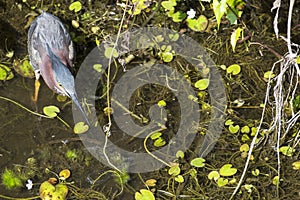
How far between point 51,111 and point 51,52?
385 millimetres

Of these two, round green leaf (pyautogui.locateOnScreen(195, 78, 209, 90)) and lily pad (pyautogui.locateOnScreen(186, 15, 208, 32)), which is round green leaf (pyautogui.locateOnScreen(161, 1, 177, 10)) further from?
round green leaf (pyautogui.locateOnScreen(195, 78, 209, 90))

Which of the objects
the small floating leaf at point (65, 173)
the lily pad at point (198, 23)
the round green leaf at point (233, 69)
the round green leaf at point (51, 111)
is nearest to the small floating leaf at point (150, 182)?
the small floating leaf at point (65, 173)

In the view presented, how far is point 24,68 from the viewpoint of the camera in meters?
3.84

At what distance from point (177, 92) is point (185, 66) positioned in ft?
0.77

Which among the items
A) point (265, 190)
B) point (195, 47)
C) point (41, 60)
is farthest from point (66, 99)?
point (265, 190)

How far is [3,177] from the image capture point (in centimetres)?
339

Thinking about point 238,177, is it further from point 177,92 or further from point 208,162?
point 177,92

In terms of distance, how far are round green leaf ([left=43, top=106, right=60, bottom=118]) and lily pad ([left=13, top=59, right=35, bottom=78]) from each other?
12.3 inches

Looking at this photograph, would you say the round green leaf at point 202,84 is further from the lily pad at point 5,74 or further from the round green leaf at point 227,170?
the lily pad at point 5,74

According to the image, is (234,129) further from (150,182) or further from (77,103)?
(77,103)

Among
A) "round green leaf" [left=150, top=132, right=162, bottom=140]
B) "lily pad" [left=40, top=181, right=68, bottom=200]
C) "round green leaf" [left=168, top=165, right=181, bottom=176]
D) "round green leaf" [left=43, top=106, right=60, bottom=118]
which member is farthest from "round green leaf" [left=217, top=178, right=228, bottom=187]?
"round green leaf" [left=43, top=106, right=60, bottom=118]

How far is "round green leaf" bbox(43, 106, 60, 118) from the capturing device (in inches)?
143

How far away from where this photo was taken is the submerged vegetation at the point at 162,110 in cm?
340

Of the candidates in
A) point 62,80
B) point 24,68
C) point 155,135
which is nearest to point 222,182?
point 155,135
